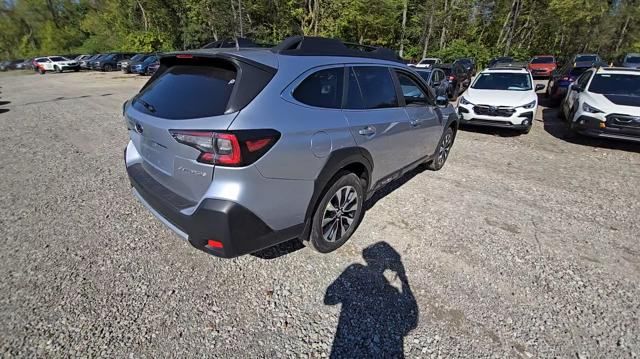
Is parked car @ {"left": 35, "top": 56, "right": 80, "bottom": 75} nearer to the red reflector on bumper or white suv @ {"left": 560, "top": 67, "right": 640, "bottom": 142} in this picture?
the red reflector on bumper

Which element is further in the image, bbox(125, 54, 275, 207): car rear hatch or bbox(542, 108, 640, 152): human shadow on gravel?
Answer: bbox(542, 108, 640, 152): human shadow on gravel

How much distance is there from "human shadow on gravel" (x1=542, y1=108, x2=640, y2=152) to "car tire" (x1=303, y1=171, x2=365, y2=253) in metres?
6.78

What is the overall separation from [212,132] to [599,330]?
2963 mm

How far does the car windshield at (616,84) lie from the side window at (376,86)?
6367mm

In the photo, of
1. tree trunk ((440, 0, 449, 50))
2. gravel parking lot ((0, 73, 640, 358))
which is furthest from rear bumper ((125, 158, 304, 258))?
tree trunk ((440, 0, 449, 50))

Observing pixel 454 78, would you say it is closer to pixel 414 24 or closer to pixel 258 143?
pixel 258 143

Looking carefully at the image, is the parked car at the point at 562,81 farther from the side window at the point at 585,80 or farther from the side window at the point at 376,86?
the side window at the point at 376,86

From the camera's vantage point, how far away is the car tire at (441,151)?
4742mm

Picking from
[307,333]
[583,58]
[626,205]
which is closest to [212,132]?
[307,333]

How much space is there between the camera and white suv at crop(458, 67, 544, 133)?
271 inches

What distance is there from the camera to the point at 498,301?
2.40m

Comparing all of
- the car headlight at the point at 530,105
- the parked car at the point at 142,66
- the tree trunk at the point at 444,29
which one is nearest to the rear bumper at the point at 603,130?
the car headlight at the point at 530,105

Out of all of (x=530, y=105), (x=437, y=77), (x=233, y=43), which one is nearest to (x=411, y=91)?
(x=233, y=43)

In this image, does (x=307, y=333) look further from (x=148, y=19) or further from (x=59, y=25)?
(x=59, y=25)
